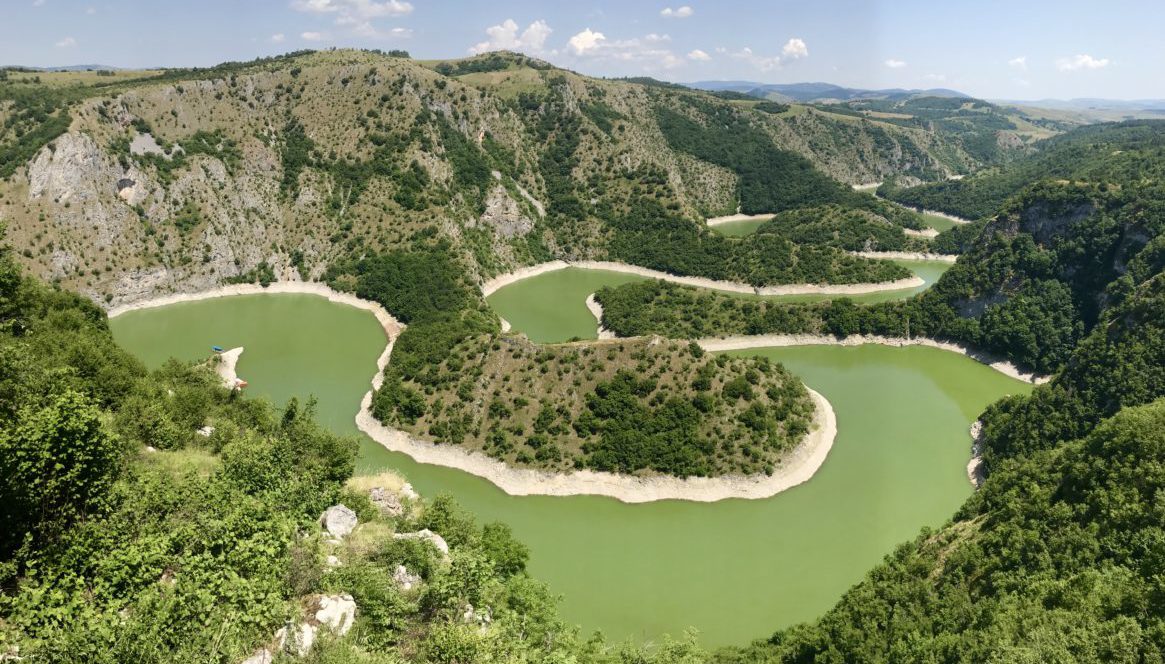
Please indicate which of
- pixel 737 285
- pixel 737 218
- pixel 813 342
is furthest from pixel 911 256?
pixel 813 342

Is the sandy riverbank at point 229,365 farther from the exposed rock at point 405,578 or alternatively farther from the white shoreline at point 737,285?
the exposed rock at point 405,578

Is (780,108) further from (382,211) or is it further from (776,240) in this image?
(382,211)

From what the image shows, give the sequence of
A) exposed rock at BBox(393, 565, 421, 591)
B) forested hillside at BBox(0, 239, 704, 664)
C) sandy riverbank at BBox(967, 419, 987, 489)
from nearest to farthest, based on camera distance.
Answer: forested hillside at BBox(0, 239, 704, 664), exposed rock at BBox(393, 565, 421, 591), sandy riverbank at BBox(967, 419, 987, 489)

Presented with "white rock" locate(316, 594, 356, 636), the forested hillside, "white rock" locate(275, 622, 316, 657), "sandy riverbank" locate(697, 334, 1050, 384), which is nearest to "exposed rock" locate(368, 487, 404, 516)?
the forested hillside

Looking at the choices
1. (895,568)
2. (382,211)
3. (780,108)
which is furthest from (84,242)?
(780,108)

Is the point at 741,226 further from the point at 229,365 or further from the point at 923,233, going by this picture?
the point at 229,365

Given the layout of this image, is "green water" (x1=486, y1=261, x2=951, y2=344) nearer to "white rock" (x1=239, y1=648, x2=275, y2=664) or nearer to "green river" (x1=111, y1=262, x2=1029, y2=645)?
"green river" (x1=111, y1=262, x2=1029, y2=645)

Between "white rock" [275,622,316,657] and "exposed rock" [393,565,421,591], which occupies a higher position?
"white rock" [275,622,316,657]

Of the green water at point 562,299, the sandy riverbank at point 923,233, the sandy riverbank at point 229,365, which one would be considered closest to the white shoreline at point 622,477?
the sandy riverbank at point 229,365
